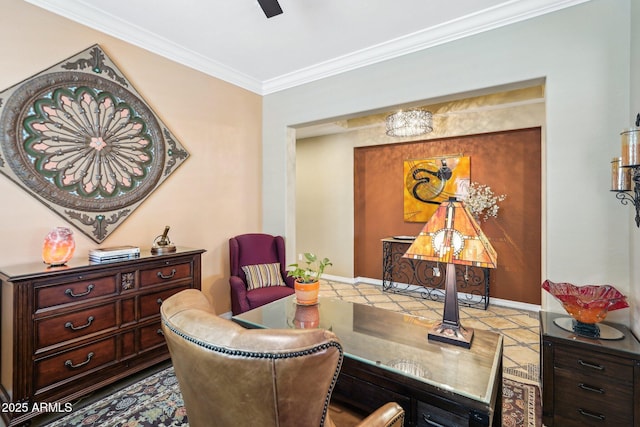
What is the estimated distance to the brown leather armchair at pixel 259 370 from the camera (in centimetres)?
73

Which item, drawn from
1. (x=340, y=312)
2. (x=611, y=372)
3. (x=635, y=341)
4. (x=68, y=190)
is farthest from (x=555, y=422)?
(x=68, y=190)

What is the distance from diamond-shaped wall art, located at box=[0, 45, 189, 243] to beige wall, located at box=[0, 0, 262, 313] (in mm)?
79

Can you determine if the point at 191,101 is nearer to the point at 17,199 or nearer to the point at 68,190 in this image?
the point at 68,190

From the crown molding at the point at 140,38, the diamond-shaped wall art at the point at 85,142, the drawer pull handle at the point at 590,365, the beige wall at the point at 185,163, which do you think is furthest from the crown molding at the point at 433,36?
the drawer pull handle at the point at 590,365

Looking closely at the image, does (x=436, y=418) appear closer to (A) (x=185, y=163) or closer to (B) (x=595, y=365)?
(B) (x=595, y=365)

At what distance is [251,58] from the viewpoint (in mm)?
3225

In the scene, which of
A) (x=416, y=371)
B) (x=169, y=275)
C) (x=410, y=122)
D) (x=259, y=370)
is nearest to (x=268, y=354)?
(x=259, y=370)

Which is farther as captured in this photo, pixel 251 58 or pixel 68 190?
pixel 251 58

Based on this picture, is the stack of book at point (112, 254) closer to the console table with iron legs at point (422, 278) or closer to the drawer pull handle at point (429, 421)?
the drawer pull handle at point (429, 421)

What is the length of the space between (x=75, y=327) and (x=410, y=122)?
383 centimetres

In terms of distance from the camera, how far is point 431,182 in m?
4.76

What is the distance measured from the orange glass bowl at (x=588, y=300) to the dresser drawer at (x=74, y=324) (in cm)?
305

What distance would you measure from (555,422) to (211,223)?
129 inches

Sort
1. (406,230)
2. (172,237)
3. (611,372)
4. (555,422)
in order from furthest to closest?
(406,230), (172,237), (555,422), (611,372)
